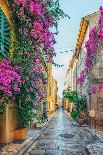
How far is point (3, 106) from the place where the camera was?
12039 mm

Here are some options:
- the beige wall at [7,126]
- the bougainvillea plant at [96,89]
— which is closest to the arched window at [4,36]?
the beige wall at [7,126]

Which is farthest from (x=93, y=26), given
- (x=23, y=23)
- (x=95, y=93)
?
(x=23, y=23)

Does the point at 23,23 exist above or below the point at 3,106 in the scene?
above

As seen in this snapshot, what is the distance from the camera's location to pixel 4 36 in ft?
43.8

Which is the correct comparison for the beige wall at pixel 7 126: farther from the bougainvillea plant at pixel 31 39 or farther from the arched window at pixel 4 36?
the arched window at pixel 4 36

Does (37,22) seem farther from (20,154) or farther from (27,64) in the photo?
(20,154)

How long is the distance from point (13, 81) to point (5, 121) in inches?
130

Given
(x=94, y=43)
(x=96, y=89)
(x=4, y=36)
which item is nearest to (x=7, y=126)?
(x=4, y=36)

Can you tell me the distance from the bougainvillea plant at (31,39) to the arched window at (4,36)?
83cm

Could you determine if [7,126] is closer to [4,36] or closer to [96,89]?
[4,36]

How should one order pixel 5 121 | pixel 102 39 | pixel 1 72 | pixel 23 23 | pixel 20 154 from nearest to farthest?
pixel 1 72, pixel 20 154, pixel 5 121, pixel 23 23, pixel 102 39

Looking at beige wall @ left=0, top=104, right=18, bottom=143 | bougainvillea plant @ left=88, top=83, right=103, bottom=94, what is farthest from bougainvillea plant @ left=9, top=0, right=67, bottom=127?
bougainvillea plant @ left=88, top=83, right=103, bottom=94

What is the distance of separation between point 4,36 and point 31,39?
2.57 meters

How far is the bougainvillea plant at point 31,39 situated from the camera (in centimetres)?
1504
